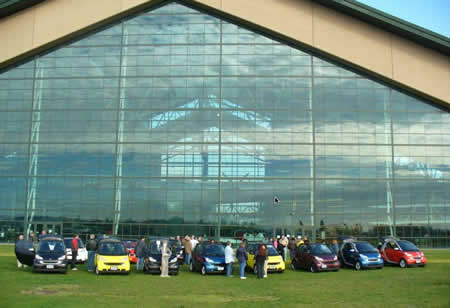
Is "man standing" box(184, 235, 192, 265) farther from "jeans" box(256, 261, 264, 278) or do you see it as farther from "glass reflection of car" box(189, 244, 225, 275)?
"jeans" box(256, 261, 264, 278)

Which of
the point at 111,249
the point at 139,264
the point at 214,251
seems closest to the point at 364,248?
the point at 214,251

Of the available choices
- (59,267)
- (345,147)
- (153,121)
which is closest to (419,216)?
(345,147)

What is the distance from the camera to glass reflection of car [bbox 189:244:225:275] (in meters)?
23.2

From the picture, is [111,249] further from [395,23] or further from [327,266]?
[395,23]

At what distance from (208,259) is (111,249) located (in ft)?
14.5

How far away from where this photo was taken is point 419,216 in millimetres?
38938

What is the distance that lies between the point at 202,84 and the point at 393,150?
52.5 ft

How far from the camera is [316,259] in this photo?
2388 cm

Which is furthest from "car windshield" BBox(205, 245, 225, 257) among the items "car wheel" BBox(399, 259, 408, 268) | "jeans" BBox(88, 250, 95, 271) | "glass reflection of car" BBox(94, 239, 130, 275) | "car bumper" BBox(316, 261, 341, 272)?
"car wheel" BBox(399, 259, 408, 268)

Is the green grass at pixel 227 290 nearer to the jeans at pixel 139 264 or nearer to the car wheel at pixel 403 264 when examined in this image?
the car wheel at pixel 403 264

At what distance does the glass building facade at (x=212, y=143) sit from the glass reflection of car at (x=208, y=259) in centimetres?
1439

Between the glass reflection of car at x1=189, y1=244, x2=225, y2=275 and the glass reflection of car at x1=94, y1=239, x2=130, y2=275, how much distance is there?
3393 mm

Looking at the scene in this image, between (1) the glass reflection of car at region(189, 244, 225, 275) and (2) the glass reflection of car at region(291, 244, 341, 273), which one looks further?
(2) the glass reflection of car at region(291, 244, 341, 273)

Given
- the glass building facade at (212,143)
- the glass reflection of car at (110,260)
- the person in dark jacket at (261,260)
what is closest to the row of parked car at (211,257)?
the glass reflection of car at (110,260)
